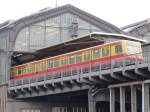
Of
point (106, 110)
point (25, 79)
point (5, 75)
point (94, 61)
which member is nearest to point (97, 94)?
point (94, 61)

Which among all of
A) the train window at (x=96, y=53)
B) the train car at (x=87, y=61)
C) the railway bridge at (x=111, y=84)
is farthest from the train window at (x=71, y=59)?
the train window at (x=96, y=53)

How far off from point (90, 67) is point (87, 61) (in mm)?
5749

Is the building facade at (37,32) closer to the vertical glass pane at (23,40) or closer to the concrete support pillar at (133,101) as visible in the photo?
the vertical glass pane at (23,40)

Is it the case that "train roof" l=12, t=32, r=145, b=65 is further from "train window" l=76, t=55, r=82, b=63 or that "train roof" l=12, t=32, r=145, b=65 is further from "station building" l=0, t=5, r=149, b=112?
"train window" l=76, t=55, r=82, b=63

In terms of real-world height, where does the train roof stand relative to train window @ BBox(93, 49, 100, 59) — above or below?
above

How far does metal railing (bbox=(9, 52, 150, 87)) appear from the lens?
4544 centimetres

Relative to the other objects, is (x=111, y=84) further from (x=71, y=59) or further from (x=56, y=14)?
(x=56, y=14)

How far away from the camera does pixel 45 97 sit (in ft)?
229

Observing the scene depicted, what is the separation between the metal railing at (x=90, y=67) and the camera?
149 feet

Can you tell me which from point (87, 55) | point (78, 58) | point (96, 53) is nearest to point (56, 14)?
point (78, 58)

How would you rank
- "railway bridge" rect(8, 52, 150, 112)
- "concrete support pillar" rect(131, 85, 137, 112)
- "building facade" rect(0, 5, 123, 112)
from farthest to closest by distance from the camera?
"building facade" rect(0, 5, 123, 112), "concrete support pillar" rect(131, 85, 137, 112), "railway bridge" rect(8, 52, 150, 112)

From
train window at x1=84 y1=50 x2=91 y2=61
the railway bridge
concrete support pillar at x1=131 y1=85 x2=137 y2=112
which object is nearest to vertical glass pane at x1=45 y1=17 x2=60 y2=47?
the railway bridge

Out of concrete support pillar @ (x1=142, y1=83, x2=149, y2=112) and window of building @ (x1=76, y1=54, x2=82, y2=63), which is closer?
concrete support pillar @ (x1=142, y1=83, x2=149, y2=112)

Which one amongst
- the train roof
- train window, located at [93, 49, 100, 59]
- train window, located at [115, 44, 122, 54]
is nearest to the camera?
train window, located at [115, 44, 122, 54]
